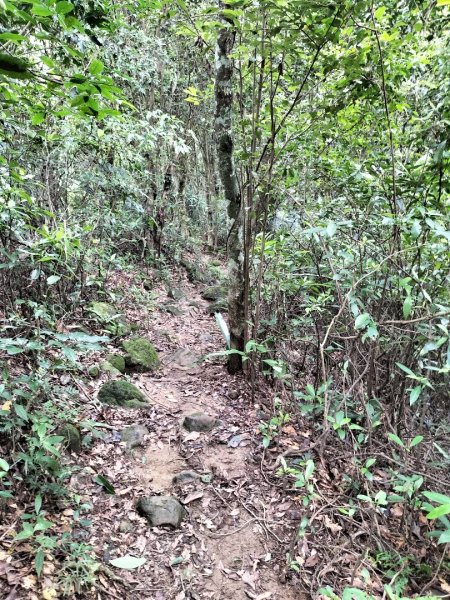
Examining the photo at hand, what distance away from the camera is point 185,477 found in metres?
3.83

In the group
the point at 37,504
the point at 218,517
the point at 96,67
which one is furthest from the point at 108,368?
the point at 96,67

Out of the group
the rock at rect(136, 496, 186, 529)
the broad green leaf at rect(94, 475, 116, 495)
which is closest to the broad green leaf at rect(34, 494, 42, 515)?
the broad green leaf at rect(94, 475, 116, 495)

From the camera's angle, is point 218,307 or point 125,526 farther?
point 218,307

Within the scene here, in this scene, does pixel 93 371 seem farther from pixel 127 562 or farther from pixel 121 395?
pixel 127 562

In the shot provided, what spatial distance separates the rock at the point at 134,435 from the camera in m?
4.12

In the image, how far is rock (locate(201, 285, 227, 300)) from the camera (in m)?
9.52

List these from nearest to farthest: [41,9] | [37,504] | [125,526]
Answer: [41,9] < [37,504] < [125,526]

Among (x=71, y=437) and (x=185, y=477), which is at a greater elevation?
(x=71, y=437)

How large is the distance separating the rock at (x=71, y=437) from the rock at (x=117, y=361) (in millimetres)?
1590

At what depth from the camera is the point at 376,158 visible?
13.6ft

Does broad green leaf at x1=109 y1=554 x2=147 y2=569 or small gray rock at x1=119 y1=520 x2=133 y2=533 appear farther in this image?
small gray rock at x1=119 y1=520 x2=133 y2=533

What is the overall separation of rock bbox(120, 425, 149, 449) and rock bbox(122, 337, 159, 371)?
1305 millimetres

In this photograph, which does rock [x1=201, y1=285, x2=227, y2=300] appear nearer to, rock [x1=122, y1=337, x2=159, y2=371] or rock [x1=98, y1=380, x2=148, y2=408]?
rock [x1=122, y1=337, x2=159, y2=371]

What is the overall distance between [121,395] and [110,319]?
1.30m
